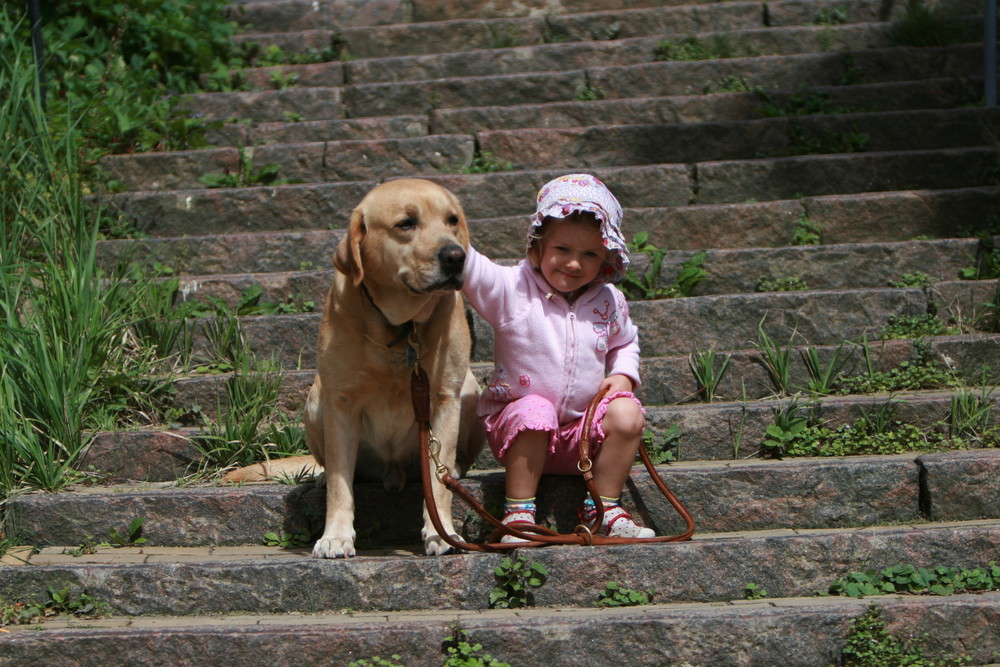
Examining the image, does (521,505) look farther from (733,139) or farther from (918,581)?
(733,139)

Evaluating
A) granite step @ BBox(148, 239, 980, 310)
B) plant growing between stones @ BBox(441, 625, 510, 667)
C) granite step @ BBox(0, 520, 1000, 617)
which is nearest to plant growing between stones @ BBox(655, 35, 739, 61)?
granite step @ BBox(148, 239, 980, 310)

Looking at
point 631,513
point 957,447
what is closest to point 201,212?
point 631,513

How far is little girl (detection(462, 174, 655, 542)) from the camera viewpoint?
12.3 ft

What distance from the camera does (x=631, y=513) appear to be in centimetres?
400

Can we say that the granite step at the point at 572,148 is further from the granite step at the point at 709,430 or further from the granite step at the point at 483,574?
the granite step at the point at 483,574

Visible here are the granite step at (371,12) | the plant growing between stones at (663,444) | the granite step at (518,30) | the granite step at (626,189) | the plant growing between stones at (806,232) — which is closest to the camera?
the plant growing between stones at (663,444)

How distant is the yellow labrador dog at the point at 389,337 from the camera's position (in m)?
3.61

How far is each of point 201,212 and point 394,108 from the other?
6.31 feet

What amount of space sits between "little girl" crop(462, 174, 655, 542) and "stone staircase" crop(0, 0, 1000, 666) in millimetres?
241

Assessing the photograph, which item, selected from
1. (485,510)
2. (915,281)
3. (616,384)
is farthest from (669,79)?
(485,510)

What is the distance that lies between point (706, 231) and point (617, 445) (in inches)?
98.7

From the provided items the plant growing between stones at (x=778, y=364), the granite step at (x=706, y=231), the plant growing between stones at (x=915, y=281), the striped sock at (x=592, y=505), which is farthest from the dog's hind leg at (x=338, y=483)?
the plant growing between stones at (x=915, y=281)

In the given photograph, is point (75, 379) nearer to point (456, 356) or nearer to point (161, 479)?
point (161, 479)

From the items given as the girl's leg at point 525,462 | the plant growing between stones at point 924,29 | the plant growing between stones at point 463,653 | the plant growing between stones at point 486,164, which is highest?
the plant growing between stones at point 924,29
